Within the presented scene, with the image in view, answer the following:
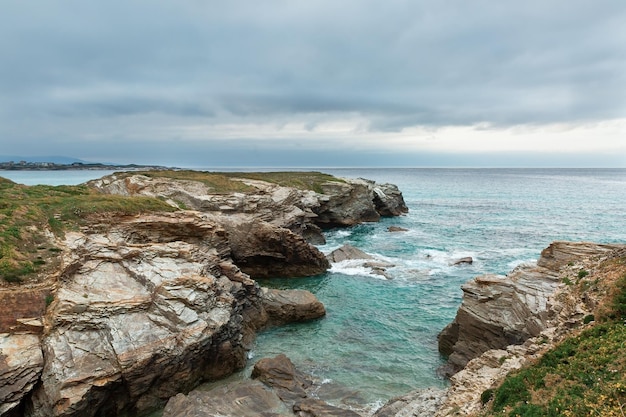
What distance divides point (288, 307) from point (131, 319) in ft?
42.2

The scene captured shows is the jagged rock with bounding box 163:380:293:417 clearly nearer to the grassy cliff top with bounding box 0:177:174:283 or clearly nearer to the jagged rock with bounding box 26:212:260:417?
the jagged rock with bounding box 26:212:260:417

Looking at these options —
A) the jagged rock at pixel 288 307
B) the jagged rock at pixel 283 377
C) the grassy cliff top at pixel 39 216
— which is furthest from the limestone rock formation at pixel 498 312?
the grassy cliff top at pixel 39 216

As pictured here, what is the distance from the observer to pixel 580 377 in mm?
10930

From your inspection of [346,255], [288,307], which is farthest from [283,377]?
[346,255]

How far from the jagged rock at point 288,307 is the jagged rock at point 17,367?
15.5m

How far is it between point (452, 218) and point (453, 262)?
41335 mm

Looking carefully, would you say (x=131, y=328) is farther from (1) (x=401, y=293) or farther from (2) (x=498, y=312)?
(1) (x=401, y=293)

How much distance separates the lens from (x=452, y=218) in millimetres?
84188


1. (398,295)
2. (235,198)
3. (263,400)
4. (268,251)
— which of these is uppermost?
(235,198)

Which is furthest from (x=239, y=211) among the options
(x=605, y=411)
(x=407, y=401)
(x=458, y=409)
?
(x=605, y=411)

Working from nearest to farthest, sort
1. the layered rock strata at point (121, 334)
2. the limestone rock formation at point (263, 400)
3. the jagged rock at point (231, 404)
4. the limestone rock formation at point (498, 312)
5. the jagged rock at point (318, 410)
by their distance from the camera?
the layered rock strata at point (121, 334) → the jagged rock at point (231, 404) → the limestone rock formation at point (263, 400) → the jagged rock at point (318, 410) → the limestone rock formation at point (498, 312)

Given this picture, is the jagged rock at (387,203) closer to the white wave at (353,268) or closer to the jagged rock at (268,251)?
the white wave at (353,268)

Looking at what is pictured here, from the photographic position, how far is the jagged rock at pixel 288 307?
2866 centimetres

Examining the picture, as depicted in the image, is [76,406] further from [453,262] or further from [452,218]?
[452,218]
